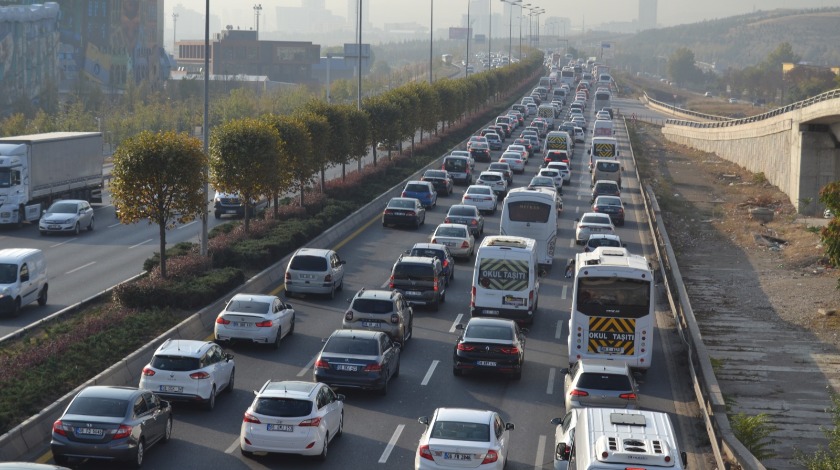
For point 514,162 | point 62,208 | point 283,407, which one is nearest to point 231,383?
point 283,407

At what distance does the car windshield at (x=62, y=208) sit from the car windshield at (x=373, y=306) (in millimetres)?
23513

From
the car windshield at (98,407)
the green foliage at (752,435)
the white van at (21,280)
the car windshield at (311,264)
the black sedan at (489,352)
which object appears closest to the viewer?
the car windshield at (98,407)

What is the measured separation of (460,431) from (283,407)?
123 inches

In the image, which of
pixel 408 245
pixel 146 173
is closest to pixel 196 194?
pixel 146 173

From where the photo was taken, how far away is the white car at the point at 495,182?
59778 mm

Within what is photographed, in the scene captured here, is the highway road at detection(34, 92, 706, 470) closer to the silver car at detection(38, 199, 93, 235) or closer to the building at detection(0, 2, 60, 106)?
the silver car at detection(38, 199, 93, 235)

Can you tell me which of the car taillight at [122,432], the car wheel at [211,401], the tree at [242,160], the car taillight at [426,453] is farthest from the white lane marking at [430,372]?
the tree at [242,160]

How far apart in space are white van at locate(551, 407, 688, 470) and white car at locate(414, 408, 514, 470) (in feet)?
5.60

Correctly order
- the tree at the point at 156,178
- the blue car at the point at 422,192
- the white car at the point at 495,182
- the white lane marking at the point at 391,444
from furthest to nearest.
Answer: the white car at the point at 495,182, the blue car at the point at 422,192, the tree at the point at 156,178, the white lane marking at the point at 391,444

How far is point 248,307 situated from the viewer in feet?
93.3

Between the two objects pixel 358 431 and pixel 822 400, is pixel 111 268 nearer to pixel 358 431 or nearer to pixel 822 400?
pixel 358 431

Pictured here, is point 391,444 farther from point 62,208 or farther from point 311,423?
point 62,208

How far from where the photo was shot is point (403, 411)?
2400cm

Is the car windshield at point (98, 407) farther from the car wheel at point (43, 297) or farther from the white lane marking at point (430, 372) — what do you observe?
the car wheel at point (43, 297)
